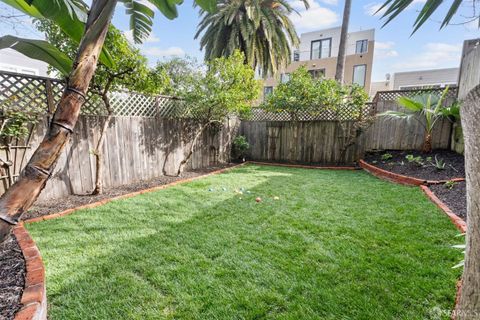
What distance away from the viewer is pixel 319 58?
18.5 meters

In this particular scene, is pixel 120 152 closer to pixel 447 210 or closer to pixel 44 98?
pixel 44 98

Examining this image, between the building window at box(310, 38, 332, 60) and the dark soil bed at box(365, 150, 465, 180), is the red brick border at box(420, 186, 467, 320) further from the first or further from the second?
the building window at box(310, 38, 332, 60)

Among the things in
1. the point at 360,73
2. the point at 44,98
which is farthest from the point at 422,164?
the point at 360,73

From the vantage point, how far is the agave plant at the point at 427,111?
5805 millimetres

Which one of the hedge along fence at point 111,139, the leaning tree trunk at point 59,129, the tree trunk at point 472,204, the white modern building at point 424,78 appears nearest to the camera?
the tree trunk at point 472,204

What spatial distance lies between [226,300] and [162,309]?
1.57 ft

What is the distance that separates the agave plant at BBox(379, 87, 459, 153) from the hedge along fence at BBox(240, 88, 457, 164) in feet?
0.99

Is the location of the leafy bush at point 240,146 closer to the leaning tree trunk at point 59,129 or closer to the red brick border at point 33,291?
the red brick border at point 33,291

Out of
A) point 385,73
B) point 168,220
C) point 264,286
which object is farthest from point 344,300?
point 385,73

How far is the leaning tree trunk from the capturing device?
0.92 m

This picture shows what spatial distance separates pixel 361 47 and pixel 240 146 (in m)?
14.9

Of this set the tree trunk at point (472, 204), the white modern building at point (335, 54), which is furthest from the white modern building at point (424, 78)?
the tree trunk at point (472, 204)

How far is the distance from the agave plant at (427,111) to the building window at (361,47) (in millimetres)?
13151

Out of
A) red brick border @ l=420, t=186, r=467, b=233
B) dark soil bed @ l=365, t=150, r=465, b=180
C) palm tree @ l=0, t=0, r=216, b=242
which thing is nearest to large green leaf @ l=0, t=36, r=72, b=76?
palm tree @ l=0, t=0, r=216, b=242
